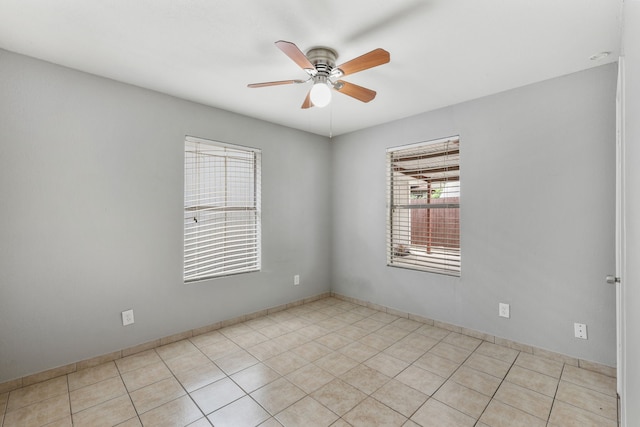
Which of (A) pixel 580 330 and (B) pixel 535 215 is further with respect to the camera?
(B) pixel 535 215

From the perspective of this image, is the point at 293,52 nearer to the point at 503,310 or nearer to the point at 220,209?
the point at 220,209

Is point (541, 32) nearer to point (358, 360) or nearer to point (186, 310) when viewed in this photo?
point (358, 360)

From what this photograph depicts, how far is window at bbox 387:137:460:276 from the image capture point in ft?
10.6

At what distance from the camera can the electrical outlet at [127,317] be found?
2645 millimetres

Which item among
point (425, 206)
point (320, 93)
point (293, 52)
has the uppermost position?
point (293, 52)

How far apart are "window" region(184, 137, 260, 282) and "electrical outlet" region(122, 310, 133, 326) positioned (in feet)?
1.85

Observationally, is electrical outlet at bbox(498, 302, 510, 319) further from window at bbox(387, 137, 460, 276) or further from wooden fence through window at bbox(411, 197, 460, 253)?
wooden fence through window at bbox(411, 197, 460, 253)

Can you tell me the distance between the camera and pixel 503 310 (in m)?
2.83

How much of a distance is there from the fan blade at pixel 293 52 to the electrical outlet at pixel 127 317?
2.57m

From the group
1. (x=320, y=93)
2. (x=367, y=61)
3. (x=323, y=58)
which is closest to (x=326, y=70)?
(x=323, y=58)

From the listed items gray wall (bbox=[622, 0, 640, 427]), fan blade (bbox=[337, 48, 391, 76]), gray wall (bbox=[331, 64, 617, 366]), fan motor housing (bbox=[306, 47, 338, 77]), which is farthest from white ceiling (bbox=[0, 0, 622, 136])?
gray wall (bbox=[622, 0, 640, 427])

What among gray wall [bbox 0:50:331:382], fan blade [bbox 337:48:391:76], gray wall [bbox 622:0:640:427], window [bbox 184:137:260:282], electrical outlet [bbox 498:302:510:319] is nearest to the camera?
gray wall [bbox 622:0:640:427]

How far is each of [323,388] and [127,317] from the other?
1.87 metres

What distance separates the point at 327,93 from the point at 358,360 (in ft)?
7.27
